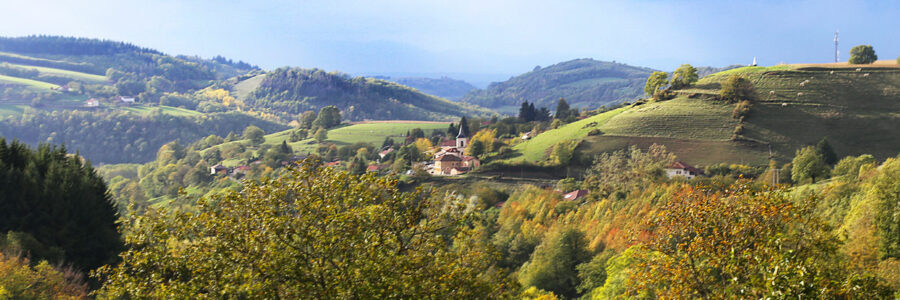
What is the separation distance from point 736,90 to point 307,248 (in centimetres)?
10348

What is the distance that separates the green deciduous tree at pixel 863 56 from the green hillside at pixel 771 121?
18.0 feet

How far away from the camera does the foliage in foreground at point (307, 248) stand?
42.9 feet

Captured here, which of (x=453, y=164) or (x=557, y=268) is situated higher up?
(x=453, y=164)

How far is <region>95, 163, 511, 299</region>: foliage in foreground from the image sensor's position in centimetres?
1307

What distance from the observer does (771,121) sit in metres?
91.8

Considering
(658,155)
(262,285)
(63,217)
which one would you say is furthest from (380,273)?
(658,155)

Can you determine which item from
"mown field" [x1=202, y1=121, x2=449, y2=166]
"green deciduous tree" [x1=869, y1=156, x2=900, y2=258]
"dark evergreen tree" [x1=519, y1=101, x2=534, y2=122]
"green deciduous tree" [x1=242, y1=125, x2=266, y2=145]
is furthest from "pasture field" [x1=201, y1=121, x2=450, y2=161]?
"green deciduous tree" [x1=869, y1=156, x2=900, y2=258]

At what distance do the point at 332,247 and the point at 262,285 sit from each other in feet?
5.89

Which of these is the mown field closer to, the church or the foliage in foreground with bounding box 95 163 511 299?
the church

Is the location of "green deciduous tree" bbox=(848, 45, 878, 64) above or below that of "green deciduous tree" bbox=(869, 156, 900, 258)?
above

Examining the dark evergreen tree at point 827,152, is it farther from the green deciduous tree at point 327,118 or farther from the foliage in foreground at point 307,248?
the green deciduous tree at point 327,118

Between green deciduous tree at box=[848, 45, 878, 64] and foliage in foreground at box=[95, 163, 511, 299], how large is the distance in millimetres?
125187

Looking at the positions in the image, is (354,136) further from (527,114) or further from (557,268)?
(557,268)

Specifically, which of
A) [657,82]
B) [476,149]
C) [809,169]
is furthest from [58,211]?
[657,82]
